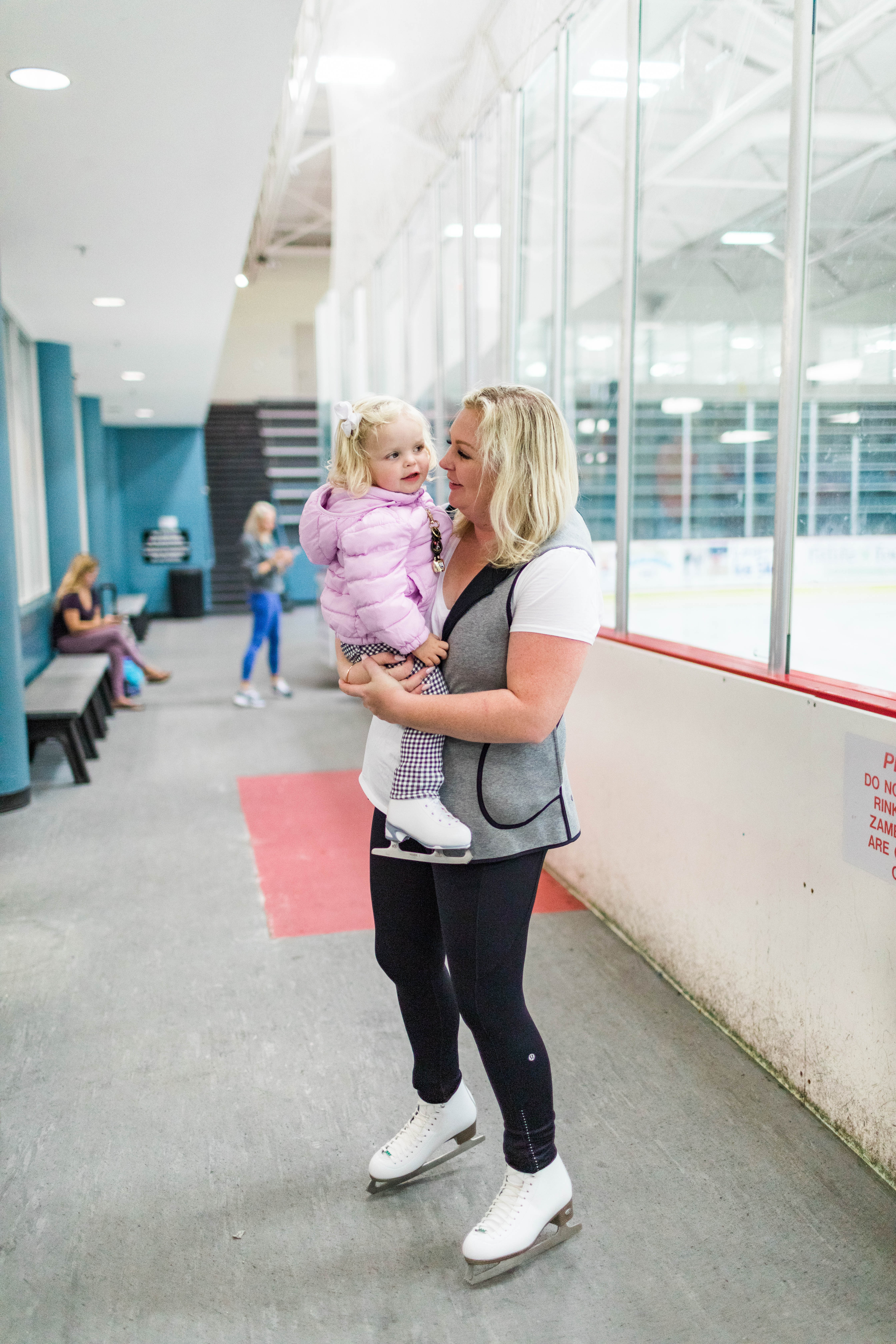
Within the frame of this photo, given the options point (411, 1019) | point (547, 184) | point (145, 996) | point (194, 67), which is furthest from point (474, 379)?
point (411, 1019)

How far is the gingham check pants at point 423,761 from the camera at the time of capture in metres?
1.75

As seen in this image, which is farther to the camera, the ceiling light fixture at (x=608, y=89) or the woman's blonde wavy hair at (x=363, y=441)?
the ceiling light fixture at (x=608, y=89)

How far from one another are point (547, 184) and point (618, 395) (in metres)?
1.45

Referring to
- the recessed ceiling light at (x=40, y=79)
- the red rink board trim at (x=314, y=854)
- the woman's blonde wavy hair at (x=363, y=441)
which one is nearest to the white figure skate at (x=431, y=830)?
the woman's blonde wavy hair at (x=363, y=441)

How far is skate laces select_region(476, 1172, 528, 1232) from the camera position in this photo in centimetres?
188

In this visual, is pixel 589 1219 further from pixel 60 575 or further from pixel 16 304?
pixel 60 575

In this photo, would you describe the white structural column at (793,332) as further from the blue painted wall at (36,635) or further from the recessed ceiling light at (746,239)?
the blue painted wall at (36,635)

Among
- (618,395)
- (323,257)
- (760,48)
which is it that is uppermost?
(323,257)

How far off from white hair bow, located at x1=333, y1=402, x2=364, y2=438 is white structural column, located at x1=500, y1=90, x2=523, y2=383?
2.96 metres

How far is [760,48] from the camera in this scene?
127 inches

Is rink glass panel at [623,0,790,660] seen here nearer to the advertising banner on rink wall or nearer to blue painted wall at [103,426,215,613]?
the advertising banner on rink wall

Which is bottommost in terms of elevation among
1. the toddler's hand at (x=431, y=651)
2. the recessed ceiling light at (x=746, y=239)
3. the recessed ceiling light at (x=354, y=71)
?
the toddler's hand at (x=431, y=651)

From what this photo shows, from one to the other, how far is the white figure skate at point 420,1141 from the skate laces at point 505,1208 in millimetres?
241

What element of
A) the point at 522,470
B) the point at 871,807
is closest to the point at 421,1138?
the point at 871,807
